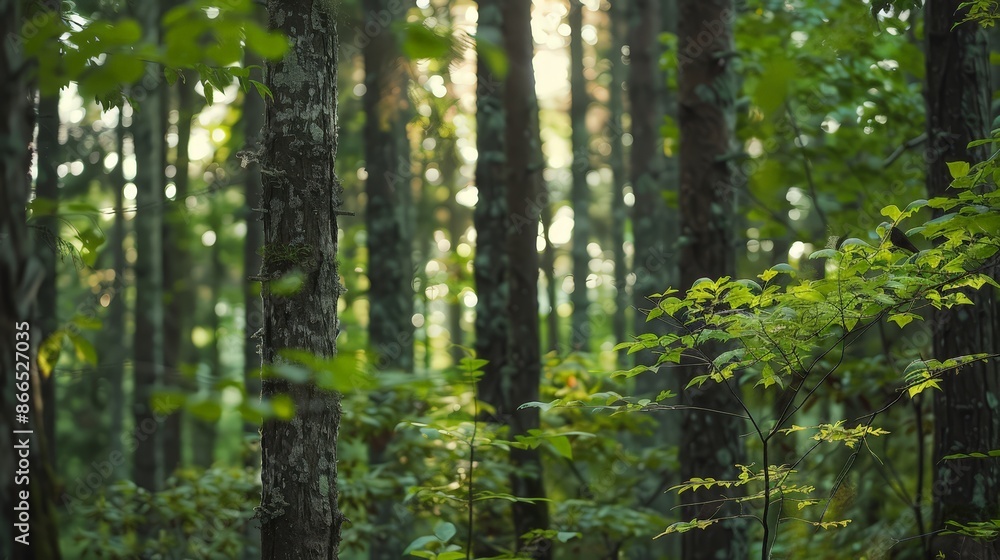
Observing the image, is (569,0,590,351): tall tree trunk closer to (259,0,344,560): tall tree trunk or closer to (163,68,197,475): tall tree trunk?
(163,68,197,475): tall tree trunk

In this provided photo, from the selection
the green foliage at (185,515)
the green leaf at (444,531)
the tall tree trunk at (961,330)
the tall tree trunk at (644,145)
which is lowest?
the green foliage at (185,515)

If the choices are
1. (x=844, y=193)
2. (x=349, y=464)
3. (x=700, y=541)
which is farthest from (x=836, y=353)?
(x=349, y=464)

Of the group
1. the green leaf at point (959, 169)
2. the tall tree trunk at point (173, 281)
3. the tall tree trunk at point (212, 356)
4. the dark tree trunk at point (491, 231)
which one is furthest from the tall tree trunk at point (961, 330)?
the tall tree trunk at point (212, 356)

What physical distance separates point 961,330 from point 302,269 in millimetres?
3941

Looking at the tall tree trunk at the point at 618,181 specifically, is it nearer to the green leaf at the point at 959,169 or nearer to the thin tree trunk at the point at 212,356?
the thin tree trunk at the point at 212,356

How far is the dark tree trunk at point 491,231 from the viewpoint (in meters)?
7.02

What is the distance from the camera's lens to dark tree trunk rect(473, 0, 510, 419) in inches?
276

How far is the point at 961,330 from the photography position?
4629mm

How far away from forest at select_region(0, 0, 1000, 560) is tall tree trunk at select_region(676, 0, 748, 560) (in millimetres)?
24

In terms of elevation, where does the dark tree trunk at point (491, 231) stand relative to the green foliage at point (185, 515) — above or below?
above

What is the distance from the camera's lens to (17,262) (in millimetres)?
1810

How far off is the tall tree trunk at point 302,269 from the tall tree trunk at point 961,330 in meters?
3.67

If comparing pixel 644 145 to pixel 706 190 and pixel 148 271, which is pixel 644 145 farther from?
pixel 148 271

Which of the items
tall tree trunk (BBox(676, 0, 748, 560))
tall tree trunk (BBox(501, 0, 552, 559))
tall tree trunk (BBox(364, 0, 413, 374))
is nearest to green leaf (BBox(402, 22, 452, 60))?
tall tree trunk (BBox(676, 0, 748, 560))
